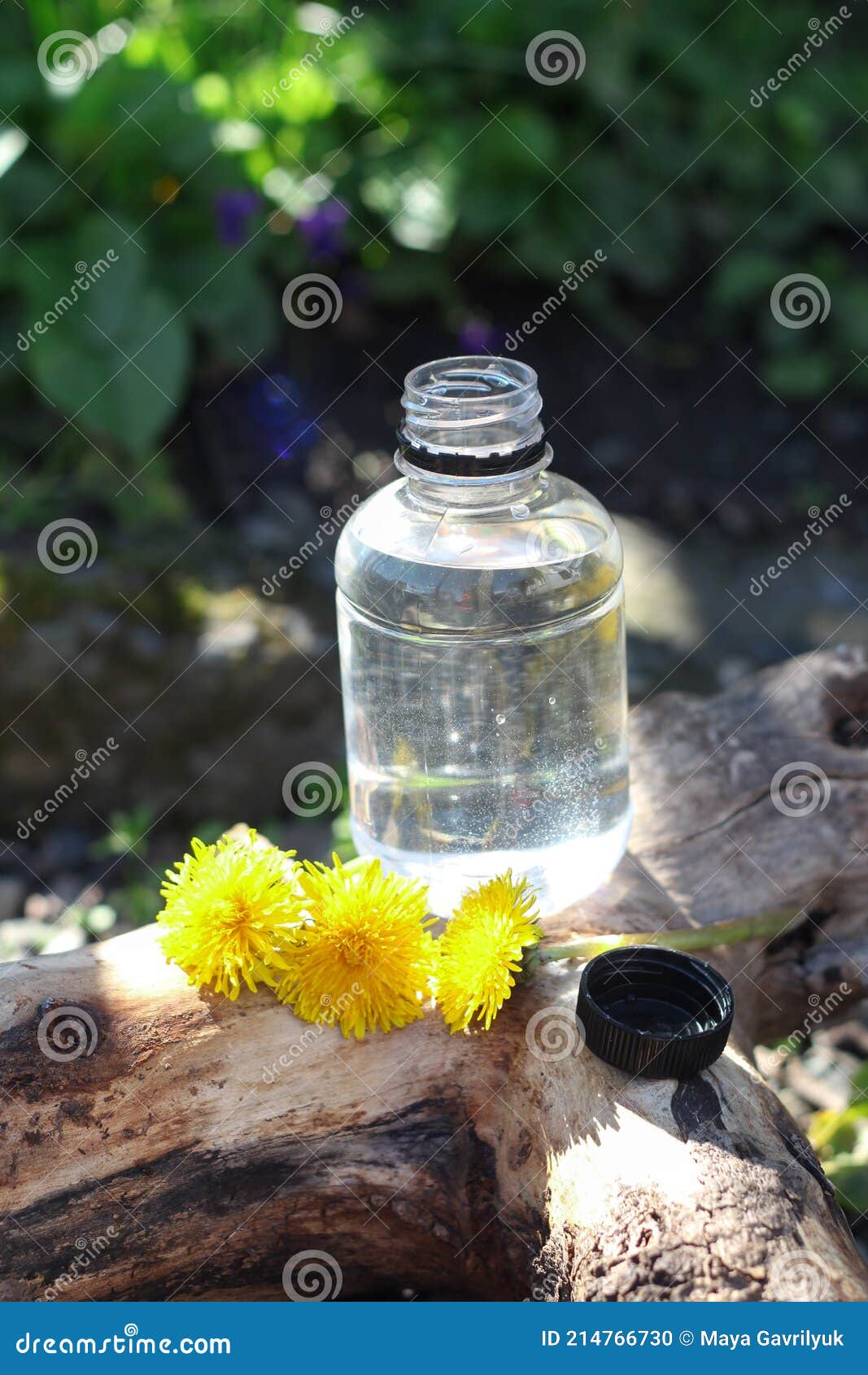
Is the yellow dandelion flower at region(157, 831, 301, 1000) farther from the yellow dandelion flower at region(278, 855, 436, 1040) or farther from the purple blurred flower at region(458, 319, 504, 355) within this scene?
the purple blurred flower at region(458, 319, 504, 355)

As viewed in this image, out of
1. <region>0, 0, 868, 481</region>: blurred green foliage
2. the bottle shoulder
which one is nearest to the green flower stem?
the bottle shoulder

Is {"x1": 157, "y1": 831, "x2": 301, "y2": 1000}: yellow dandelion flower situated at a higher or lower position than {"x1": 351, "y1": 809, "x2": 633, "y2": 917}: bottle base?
lower

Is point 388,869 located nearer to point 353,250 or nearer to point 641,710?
point 641,710

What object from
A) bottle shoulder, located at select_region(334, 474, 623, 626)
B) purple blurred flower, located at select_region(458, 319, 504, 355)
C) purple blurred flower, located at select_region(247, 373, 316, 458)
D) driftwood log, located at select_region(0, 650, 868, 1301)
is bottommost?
purple blurred flower, located at select_region(247, 373, 316, 458)

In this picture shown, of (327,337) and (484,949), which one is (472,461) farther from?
(327,337)

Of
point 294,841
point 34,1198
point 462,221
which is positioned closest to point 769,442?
point 462,221

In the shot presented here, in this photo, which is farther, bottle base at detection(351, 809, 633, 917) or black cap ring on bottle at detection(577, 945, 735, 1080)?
bottle base at detection(351, 809, 633, 917)

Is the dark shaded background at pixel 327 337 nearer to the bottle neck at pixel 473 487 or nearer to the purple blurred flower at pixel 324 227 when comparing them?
the purple blurred flower at pixel 324 227
